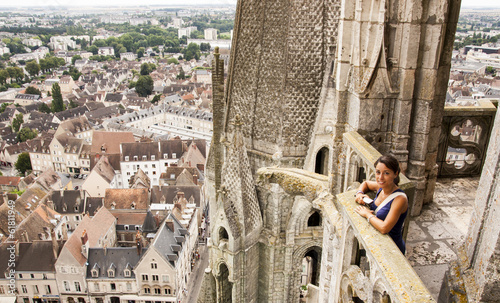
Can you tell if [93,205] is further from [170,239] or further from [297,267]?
[297,267]

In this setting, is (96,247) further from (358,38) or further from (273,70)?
(358,38)

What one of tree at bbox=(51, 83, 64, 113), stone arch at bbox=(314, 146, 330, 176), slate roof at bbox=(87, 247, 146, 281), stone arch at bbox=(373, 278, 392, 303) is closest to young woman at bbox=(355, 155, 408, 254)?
stone arch at bbox=(373, 278, 392, 303)

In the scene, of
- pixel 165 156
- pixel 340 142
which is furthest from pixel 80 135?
pixel 340 142

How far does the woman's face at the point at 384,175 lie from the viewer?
4.73 metres

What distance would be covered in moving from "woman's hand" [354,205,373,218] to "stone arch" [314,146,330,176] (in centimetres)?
1075

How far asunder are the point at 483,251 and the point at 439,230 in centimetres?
406

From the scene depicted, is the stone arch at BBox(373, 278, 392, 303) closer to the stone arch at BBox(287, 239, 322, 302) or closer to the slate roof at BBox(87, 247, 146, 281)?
the stone arch at BBox(287, 239, 322, 302)

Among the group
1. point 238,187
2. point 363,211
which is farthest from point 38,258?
point 363,211

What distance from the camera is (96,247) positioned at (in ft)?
127

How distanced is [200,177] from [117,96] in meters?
65.3

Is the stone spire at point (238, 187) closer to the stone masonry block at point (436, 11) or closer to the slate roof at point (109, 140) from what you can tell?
the stone masonry block at point (436, 11)

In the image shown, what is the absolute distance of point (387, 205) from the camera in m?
4.61

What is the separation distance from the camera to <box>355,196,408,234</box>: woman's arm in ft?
14.0

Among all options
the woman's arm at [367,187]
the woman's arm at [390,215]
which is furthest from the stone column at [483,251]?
the woman's arm at [367,187]
